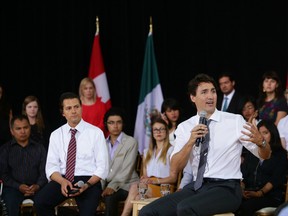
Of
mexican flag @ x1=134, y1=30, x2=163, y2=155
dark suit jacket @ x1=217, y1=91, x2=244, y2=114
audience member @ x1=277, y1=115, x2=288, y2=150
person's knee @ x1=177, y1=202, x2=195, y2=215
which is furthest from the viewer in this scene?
mexican flag @ x1=134, y1=30, x2=163, y2=155

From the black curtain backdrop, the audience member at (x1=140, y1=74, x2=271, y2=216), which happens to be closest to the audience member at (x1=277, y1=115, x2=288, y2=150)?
the black curtain backdrop

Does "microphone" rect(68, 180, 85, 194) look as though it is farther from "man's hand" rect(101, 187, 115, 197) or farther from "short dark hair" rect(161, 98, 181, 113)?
"short dark hair" rect(161, 98, 181, 113)

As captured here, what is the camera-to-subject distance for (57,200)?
17.6 ft

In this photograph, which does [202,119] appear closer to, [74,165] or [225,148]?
[225,148]

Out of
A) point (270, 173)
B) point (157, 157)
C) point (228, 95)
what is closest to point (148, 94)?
point (228, 95)

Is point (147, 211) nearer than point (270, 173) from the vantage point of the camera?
Yes

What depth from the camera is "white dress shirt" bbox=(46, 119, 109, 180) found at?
5457 mm

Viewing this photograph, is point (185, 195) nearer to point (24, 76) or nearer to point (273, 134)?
point (273, 134)

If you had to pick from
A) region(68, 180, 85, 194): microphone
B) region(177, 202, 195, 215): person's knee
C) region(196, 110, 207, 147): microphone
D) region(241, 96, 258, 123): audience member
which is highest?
region(241, 96, 258, 123): audience member

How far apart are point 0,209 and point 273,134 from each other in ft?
9.07

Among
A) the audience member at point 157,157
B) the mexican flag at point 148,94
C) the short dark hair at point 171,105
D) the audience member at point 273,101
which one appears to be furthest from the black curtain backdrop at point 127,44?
the audience member at point 157,157

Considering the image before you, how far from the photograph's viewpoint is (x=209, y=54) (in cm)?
812

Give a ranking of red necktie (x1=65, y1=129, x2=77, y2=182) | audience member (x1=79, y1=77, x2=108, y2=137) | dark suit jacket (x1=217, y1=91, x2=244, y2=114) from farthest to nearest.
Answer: audience member (x1=79, y1=77, x2=108, y2=137) → dark suit jacket (x1=217, y1=91, x2=244, y2=114) → red necktie (x1=65, y1=129, x2=77, y2=182)

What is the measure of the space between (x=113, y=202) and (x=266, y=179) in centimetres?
148
